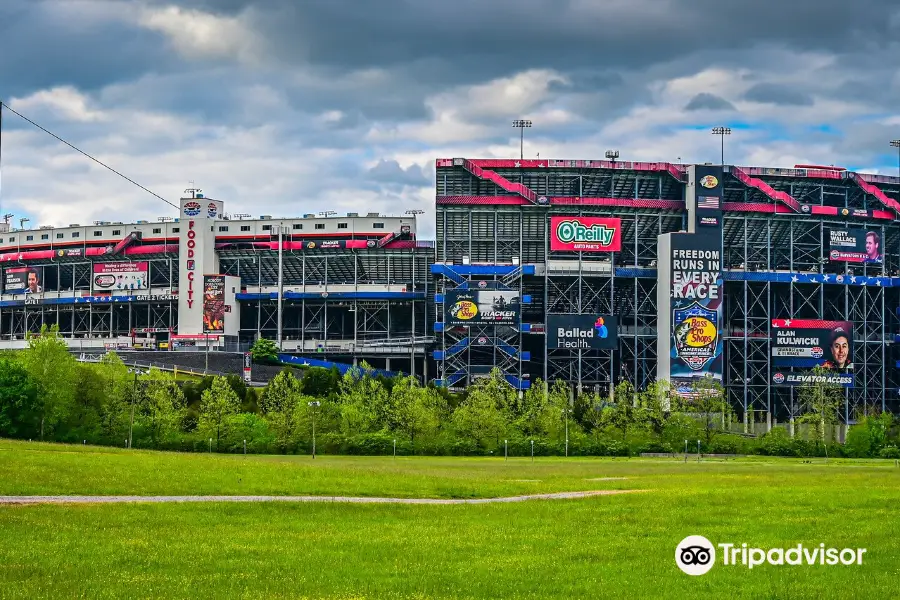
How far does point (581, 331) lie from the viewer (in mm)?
163375

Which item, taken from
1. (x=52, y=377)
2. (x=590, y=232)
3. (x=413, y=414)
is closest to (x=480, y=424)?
(x=413, y=414)

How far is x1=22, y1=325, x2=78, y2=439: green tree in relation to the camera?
4146 inches

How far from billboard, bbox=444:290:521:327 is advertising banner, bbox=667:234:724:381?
21131 millimetres

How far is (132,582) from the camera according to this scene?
29.7m

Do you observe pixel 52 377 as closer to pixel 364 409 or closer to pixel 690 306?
pixel 364 409

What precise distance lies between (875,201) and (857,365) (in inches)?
998

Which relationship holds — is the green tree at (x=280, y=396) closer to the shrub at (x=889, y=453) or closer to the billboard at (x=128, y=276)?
the shrub at (x=889, y=453)

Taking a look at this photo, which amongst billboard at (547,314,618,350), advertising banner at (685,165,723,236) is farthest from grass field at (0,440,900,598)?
advertising banner at (685,165,723,236)

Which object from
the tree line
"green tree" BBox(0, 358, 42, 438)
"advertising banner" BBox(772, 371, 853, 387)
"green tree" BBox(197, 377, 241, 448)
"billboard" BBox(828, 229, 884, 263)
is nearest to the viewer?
"green tree" BBox(0, 358, 42, 438)

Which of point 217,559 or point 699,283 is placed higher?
point 699,283

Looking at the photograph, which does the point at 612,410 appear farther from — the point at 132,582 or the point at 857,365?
the point at 132,582

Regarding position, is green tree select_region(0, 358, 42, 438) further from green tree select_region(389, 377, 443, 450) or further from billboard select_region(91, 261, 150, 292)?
billboard select_region(91, 261, 150, 292)

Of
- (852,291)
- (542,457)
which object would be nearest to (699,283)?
(852,291)

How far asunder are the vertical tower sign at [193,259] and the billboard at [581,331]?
5900 centimetres
